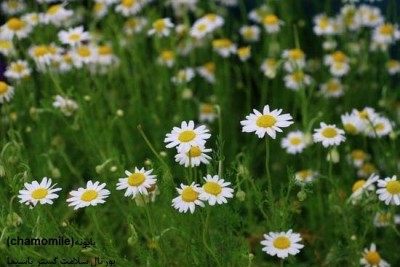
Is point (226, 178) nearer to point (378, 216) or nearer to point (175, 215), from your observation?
point (175, 215)

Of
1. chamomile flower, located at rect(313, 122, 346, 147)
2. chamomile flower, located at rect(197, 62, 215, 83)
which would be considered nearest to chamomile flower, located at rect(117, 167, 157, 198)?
chamomile flower, located at rect(313, 122, 346, 147)

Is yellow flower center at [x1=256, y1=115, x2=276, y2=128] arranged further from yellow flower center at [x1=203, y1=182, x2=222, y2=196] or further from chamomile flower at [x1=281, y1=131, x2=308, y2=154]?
chamomile flower at [x1=281, y1=131, x2=308, y2=154]

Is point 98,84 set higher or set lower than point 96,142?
higher

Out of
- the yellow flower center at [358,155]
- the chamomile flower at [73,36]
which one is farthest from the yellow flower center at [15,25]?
the yellow flower center at [358,155]

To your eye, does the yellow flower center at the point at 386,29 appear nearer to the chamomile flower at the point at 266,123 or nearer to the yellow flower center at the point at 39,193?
the chamomile flower at the point at 266,123

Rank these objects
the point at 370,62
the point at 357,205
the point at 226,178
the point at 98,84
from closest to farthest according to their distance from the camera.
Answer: the point at 226,178 < the point at 357,205 < the point at 98,84 < the point at 370,62

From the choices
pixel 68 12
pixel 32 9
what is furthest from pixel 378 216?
pixel 32 9

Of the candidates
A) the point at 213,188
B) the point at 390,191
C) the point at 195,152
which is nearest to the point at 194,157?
the point at 195,152
